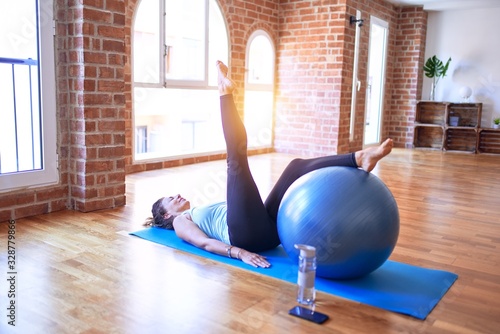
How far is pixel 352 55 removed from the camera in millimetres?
6766

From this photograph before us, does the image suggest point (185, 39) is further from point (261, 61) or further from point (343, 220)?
point (343, 220)

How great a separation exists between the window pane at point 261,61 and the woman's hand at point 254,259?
443 centimetres

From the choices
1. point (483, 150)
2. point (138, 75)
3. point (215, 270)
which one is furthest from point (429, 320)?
point (483, 150)

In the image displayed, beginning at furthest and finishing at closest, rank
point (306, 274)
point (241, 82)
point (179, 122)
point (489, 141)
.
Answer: point (489, 141) < point (241, 82) < point (179, 122) < point (306, 274)

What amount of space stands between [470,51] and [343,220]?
7211 mm

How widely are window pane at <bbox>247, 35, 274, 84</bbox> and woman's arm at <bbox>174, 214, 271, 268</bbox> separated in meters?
4.12

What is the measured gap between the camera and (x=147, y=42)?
→ 5168 millimetres

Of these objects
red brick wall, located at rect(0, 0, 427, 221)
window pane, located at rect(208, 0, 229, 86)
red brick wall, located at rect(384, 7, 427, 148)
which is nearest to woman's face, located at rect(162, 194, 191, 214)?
red brick wall, located at rect(0, 0, 427, 221)

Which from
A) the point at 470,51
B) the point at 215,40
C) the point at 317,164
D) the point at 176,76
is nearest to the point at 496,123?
the point at 470,51

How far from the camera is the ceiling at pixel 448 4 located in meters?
7.56

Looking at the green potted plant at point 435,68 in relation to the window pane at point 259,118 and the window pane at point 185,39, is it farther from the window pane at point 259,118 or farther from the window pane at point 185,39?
the window pane at point 185,39

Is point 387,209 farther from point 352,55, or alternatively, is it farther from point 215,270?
point 352,55

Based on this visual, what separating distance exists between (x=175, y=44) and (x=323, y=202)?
12.7ft

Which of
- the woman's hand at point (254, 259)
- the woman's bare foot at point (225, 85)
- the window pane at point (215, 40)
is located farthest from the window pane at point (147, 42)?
the woman's hand at point (254, 259)
